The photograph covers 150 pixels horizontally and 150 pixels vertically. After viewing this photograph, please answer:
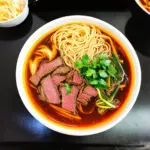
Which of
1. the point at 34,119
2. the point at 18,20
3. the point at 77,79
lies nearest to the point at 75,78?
the point at 77,79

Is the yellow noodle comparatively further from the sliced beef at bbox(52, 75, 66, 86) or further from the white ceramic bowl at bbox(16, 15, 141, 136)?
the sliced beef at bbox(52, 75, 66, 86)

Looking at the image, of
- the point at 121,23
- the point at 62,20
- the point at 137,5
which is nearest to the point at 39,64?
the point at 62,20

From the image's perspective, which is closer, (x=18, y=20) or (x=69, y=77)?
(x=69, y=77)

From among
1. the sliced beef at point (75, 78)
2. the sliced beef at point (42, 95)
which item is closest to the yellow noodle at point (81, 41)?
the sliced beef at point (75, 78)

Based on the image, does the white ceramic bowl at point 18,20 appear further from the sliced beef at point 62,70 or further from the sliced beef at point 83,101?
the sliced beef at point 83,101

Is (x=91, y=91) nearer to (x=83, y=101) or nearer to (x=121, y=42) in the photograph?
(x=83, y=101)

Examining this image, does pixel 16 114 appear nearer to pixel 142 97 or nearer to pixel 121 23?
pixel 142 97
